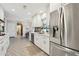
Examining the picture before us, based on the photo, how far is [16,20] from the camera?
604 centimetres

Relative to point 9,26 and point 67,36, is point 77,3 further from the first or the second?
point 9,26

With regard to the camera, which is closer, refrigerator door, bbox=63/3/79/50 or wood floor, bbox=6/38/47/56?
refrigerator door, bbox=63/3/79/50

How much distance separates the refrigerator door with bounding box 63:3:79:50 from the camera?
1.76 meters

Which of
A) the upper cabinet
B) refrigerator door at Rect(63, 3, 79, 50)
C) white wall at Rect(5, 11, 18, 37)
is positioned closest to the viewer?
refrigerator door at Rect(63, 3, 79, 50)

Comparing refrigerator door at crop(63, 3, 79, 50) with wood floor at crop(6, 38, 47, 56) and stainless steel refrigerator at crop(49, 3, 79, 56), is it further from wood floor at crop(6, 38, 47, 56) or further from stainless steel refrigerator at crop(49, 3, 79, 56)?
wood floor at crop(6, 38, 47, 56)

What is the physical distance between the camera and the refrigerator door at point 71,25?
1.76m

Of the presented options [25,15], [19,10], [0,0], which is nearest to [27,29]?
[25,15]

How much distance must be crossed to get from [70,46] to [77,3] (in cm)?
70

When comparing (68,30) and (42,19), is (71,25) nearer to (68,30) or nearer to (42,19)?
(68,30)

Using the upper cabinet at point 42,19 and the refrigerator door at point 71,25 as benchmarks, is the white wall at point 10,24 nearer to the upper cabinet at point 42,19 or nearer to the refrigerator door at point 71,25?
the upper cabinet at point 42,19

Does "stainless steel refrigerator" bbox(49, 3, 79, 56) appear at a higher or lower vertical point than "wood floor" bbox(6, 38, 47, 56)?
higher

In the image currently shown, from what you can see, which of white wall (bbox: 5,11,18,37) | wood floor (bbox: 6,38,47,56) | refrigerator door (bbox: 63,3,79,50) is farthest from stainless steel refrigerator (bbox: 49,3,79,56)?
white wall (bbox: 5,11,18,37)

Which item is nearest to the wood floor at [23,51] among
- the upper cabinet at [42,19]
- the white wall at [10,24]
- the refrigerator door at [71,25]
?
the white wall at [10,24]

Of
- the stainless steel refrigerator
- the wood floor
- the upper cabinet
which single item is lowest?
the wood floor
